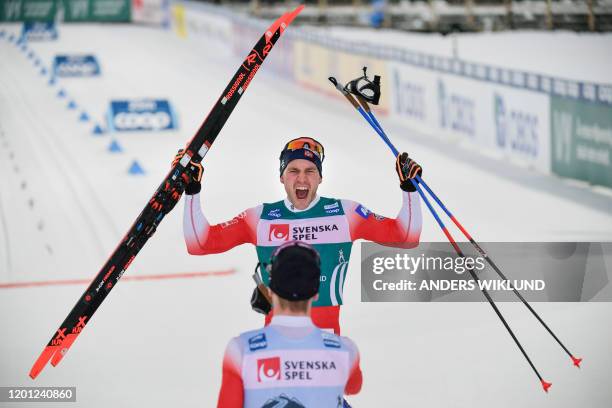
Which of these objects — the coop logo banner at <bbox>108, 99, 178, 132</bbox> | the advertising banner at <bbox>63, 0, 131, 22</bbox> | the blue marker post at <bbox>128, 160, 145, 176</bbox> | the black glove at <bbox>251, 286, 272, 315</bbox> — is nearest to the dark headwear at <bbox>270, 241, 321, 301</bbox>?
the black glove at <bbox>251, 286, 272, 315</bbox>

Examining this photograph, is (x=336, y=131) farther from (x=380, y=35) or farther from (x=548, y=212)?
(x=380, y=35)

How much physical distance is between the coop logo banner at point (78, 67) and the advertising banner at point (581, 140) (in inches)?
716

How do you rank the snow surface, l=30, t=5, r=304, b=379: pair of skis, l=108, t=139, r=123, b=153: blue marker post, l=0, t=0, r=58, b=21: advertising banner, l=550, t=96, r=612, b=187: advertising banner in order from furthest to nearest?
l=0, t=0, r=58, b=21: advertising banner → l=108, t=139, r=123, b=153: blue marker post → l=550, t=96, r=612, b=187: advertising banner → the snow surface → l=30, t=5, r=304, b=379: pair of skis

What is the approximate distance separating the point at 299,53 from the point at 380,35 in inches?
420

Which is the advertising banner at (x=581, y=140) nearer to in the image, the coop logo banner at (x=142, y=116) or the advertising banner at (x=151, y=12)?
the coop logo banner at (x=142, y=116)

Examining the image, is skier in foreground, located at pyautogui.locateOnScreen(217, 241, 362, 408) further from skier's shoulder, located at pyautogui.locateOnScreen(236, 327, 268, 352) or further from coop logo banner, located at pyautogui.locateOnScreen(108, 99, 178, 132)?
coop logo banner, located at pyautogui.locateOnScreen(108, 99, 178, 132)

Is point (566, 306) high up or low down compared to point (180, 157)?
down

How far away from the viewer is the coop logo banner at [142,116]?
23.6 meters

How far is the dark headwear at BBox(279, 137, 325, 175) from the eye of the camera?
596 cm

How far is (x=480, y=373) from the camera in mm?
8797

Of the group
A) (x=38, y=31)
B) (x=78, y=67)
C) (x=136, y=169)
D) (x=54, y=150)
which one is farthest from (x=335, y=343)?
(x=38, y=31)

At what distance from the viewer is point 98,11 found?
4641cm

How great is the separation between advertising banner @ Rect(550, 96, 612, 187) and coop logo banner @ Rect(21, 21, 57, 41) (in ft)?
87.3

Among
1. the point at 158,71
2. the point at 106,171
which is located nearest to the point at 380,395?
the point at 106,171
